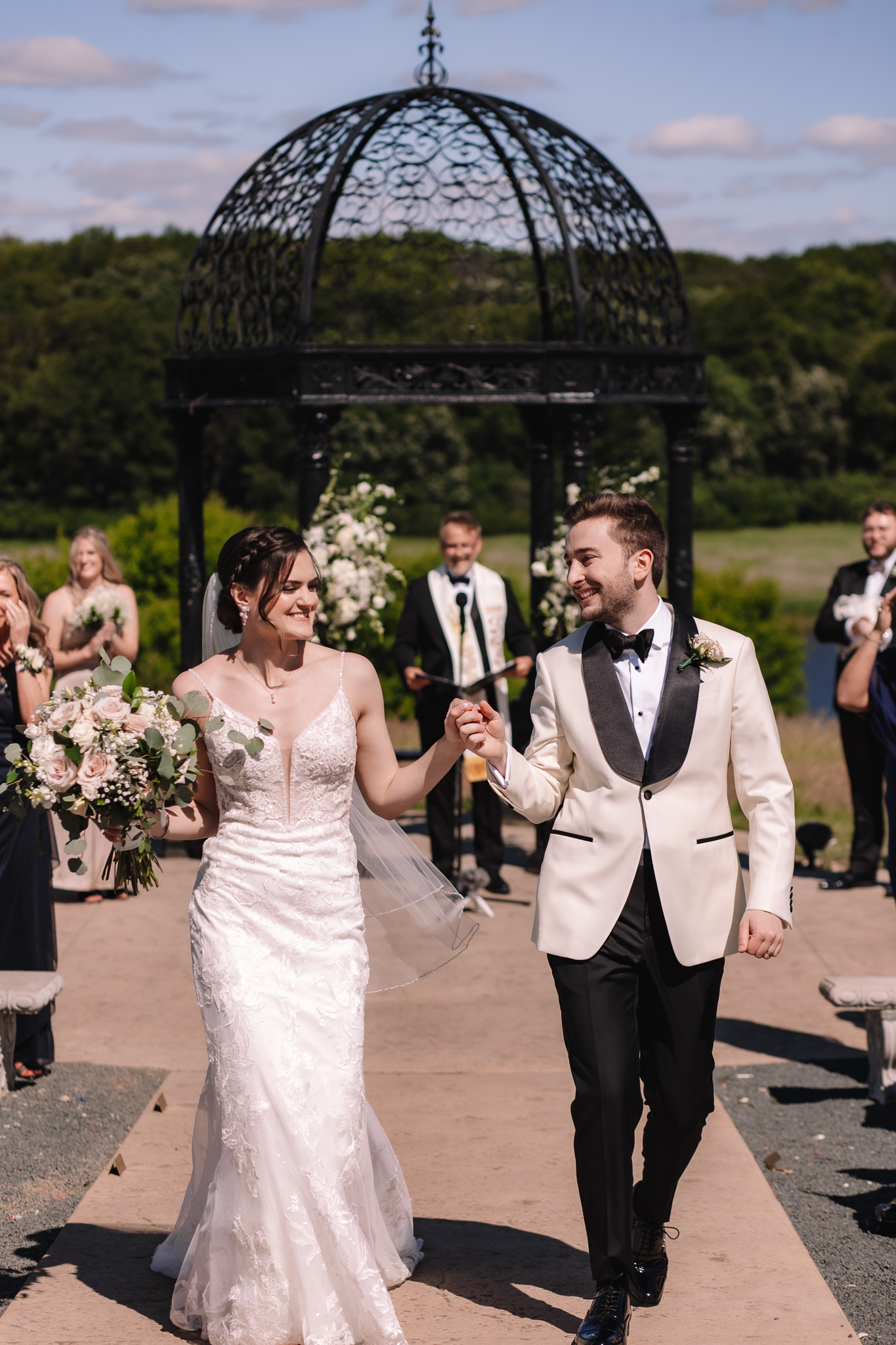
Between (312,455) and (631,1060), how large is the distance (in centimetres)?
523

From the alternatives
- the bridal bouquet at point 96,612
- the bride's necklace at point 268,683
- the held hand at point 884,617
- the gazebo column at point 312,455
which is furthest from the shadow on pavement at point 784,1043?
the bridal bouquet at point 96,612

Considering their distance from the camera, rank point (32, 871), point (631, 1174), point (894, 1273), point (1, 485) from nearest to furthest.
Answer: point (631, 1174), point (894, 1273), point (32, 871), point (1, 485)

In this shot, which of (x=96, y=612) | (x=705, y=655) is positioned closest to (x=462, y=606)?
(x=96, y=612)

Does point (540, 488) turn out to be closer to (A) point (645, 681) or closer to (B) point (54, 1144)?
(B) point (54, 1144)

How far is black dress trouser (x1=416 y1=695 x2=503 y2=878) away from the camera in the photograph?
791cm

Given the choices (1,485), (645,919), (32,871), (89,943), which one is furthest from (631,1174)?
(1,485)

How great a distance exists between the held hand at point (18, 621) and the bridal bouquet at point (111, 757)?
6.12ft

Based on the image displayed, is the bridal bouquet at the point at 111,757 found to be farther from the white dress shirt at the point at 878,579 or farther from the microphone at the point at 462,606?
the white dress shirt at the point at 878,579

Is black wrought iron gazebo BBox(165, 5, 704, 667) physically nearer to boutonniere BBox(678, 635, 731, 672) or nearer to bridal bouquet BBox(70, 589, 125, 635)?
bridal bouquet BBox(70, 589, 125, 635)

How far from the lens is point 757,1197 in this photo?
4527mm

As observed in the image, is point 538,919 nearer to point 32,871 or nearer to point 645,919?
point 645,919

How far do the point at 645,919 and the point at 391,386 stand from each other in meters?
5.07

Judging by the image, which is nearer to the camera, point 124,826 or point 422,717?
point 124,826

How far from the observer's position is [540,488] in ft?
30.1
